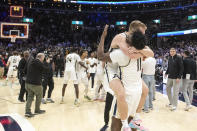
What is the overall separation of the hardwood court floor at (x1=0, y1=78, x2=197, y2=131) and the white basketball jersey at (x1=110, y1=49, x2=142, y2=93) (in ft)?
6.93

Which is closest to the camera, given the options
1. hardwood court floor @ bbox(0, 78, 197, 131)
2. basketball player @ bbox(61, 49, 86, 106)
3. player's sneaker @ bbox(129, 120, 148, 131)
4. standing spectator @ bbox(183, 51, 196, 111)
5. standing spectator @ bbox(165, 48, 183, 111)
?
player's sneaker @ bbox(129, 120, 148, 131)

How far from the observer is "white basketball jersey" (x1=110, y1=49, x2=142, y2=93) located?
230 centimetres

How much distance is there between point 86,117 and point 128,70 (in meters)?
2.98

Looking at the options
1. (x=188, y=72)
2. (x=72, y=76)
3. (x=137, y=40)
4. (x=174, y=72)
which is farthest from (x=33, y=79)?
(x=188, y=72)

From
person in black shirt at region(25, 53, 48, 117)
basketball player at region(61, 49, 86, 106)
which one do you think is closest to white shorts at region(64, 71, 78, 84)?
basketball player at region(61, 49, 86, 106)

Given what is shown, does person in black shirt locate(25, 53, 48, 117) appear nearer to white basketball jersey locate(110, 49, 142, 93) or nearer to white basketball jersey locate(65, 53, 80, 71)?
white basketball jersey locate(65, 53, 80, 71)

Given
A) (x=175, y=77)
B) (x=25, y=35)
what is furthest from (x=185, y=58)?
(x=25, y=35)

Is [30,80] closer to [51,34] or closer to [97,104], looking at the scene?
[97,104]

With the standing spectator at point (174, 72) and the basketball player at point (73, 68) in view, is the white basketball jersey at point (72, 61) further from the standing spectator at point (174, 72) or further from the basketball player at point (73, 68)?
the standing spectator at point (174, 72)

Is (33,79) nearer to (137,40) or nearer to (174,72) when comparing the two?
(137,40)


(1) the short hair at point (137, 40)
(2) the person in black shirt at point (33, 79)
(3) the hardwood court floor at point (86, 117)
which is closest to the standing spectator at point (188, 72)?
(3) the hardwood court floor at point (86, 117)

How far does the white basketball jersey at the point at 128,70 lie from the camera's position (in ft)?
7.54

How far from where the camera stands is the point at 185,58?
19.9 ft

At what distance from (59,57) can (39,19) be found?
17553 mm
